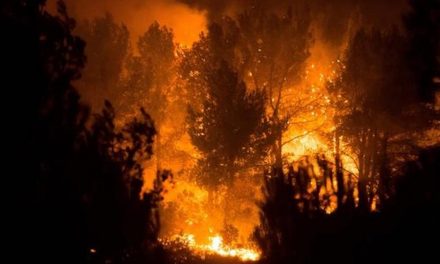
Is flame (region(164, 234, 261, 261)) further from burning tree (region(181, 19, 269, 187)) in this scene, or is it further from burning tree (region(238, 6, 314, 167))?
burning tree (region(238, 6, 314, 167))

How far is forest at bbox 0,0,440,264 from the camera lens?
537cm

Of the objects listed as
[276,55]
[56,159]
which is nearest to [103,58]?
[276,55]

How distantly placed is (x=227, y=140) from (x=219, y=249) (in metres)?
4.72

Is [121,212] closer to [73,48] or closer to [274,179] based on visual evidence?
[73,48]

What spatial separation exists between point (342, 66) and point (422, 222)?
1537cm

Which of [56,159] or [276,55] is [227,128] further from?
[56,159]

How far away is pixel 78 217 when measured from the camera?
550 cm

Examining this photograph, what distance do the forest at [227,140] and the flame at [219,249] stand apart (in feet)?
0.46

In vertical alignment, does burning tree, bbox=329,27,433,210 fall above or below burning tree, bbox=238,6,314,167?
below

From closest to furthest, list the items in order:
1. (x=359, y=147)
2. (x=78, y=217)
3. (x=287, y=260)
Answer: (x=78, y=217) → (x=287, y=260) → (x=359, y=147)

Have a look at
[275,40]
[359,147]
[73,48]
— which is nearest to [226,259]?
[359,147]

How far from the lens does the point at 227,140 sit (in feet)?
70.8

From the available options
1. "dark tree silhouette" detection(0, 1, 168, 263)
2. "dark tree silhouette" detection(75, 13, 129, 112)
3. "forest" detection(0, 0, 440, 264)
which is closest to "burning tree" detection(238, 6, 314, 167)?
"forest" detection(0, 0, 440, 264)

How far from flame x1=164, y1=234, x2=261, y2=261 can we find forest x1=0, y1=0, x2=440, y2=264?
0.46 feet
